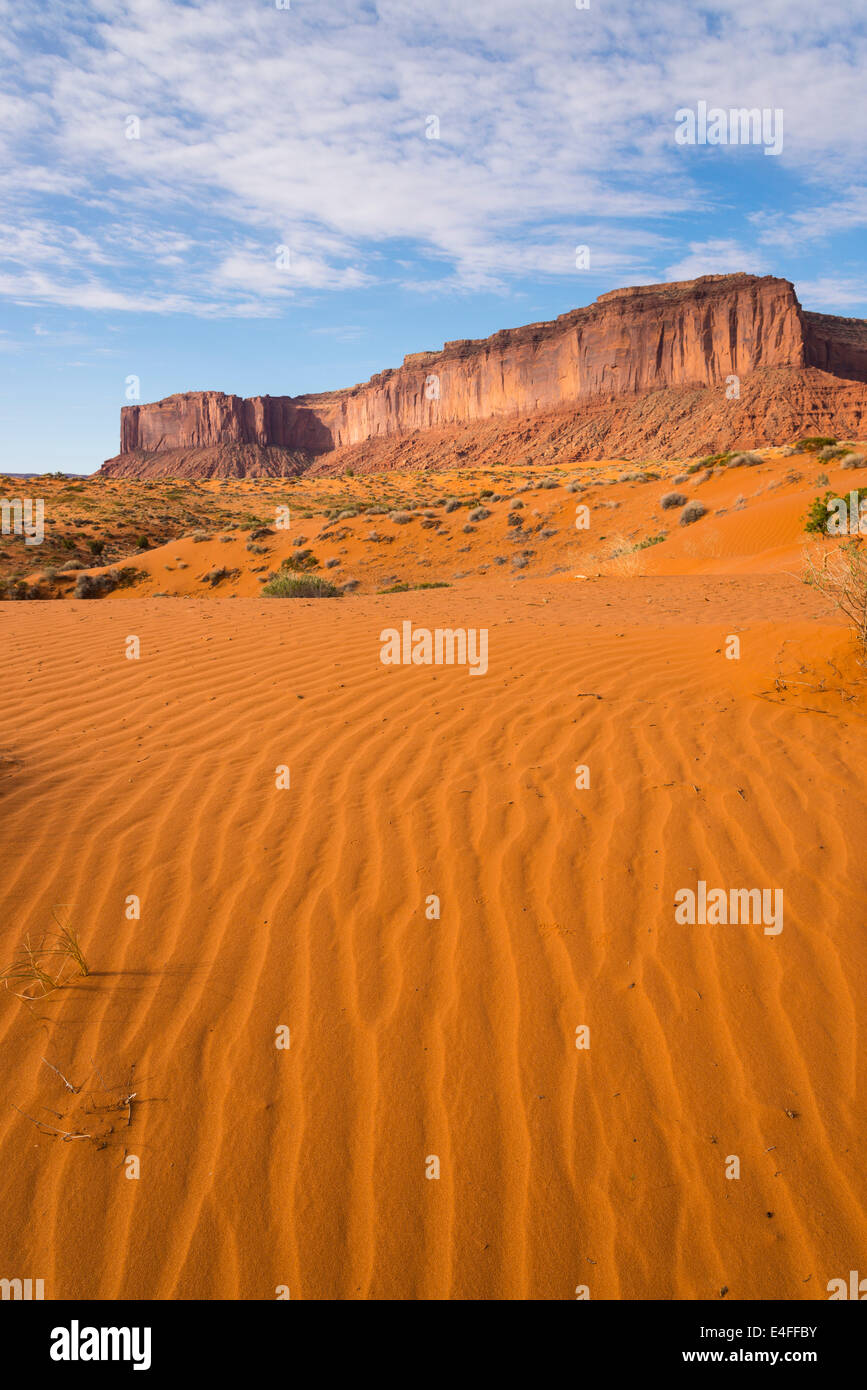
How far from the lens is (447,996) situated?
8.56ft

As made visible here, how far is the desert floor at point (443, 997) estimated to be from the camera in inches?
74.1

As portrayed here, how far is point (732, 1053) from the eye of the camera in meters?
2.35

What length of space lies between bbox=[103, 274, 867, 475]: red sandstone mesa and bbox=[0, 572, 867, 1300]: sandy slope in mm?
64465

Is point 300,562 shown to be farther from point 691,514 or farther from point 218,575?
point 691,514

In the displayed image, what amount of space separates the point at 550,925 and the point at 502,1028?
561 millimetres

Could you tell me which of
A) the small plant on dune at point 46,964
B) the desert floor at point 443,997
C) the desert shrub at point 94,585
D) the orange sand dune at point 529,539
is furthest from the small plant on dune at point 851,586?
the desert shrub at point 94,585

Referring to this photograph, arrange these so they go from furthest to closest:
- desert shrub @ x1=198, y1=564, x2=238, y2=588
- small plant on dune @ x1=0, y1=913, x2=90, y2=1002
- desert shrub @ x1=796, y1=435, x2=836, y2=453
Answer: desert shrub @ x1=198, y1=564, x2=238, y2=588, desert shrub @ x1=796, y1=435, x2=836, y2=453, small plant on dune @ x1=0, y1=913, x2=90, y2=1002

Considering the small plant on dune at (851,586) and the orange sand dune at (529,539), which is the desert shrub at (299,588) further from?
the small plant on dune at (851,586)

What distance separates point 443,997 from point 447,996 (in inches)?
0.6

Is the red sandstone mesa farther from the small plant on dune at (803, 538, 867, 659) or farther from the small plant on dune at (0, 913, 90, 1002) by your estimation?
the small plant on dune at (0, 913, 90, 1002)

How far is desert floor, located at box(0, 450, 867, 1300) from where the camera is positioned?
6.18ft

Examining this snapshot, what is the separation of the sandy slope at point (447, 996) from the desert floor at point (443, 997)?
11 mm

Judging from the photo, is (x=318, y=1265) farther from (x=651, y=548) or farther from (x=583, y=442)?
(x=583, y=442)

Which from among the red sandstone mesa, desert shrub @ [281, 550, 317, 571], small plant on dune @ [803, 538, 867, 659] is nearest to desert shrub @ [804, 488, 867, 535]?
small plant on dune @ [803, 538, 867, 659]
